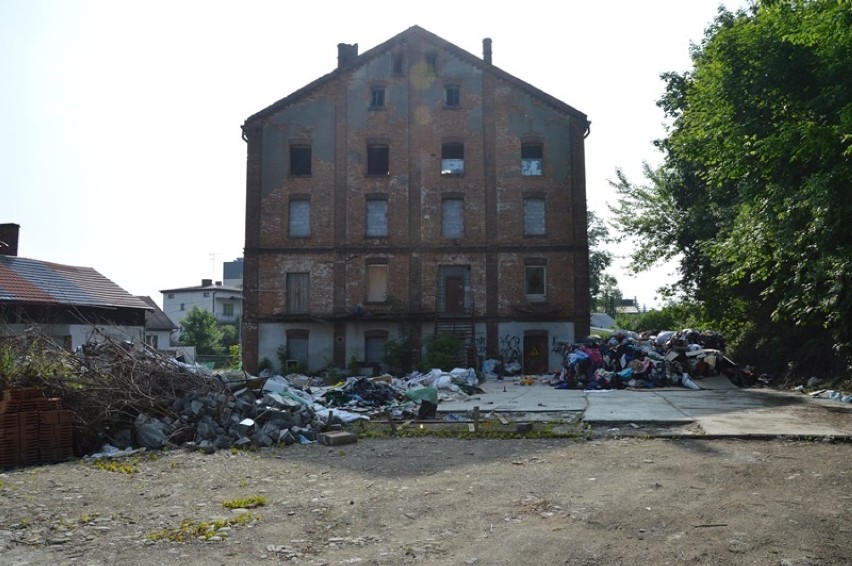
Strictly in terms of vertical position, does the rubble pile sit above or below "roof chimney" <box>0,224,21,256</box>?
below

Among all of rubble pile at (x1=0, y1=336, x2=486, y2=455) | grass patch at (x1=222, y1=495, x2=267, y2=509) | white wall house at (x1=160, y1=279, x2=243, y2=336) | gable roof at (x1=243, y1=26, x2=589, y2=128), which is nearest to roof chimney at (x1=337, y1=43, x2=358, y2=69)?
gable roof at (x1=243, y1=26, x2=589, y2=128)

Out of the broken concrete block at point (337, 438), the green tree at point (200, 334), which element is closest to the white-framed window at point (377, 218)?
the broken concrete block at point (337, 438)

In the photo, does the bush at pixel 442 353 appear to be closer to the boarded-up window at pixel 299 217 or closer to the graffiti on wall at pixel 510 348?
the graffiti on wall at pixel 510 348

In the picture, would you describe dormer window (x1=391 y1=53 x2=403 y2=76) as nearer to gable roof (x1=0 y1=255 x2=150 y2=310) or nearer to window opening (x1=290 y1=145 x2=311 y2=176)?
window opening (x1=290 y1=145 x2=311 y2=176)

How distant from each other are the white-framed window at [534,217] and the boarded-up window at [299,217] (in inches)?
374

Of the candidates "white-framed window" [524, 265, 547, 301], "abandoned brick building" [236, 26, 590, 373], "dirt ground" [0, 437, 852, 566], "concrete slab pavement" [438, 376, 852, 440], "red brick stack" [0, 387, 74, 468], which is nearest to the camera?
"dirt ground" [0, 437, 852, 566]

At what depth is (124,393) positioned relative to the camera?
1098 centimetres

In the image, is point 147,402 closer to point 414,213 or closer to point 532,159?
point 414,213

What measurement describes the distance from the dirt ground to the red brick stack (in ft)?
1.67

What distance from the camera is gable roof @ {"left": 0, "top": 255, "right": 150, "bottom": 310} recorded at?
27.0 m

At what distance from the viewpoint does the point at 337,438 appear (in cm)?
1073

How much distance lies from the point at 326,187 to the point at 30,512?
23.5 metres

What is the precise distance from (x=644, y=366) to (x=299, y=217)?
16152mm

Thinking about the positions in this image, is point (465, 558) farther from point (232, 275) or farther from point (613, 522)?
point (232, 275)
